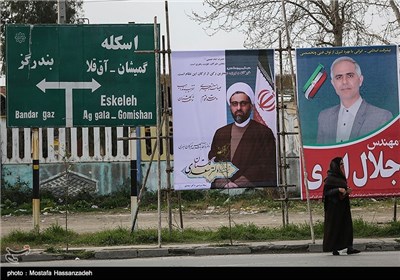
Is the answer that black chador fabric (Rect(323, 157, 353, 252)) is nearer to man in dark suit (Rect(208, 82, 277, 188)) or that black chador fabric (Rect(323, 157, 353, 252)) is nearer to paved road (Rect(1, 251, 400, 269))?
paved road (Rect(1, 251, 400, 269))

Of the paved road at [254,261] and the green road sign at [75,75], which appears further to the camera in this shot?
the green road sign at [75,75]

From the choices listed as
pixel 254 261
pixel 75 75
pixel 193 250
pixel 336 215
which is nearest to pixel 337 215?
pixel 336 215

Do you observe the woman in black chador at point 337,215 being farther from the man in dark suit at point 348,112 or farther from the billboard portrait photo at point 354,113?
the man in dark suit at point 348,112

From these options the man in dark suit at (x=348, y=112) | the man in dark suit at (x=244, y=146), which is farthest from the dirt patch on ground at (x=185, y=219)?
the man in dark suit at (x=348, y=112)

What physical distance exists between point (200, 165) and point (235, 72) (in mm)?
1832

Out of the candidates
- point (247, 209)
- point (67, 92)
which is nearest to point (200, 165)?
point (67, 92)

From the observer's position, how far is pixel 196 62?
15.3 metres

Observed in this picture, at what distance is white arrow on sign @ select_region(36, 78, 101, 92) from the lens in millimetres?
15469

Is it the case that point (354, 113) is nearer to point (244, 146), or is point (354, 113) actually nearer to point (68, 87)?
point (244, 146)

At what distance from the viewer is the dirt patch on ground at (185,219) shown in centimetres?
1831

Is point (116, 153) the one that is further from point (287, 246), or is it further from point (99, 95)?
point (287, 246)

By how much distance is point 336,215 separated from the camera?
1346 centimetres

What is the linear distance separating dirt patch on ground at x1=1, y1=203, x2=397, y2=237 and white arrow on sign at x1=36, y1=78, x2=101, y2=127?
3085mm

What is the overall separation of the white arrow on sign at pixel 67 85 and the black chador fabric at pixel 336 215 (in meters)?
4.78
